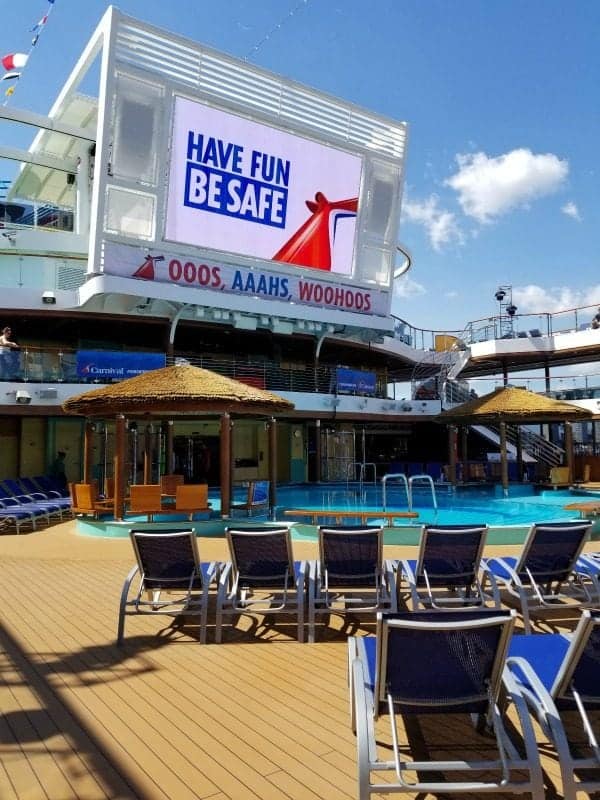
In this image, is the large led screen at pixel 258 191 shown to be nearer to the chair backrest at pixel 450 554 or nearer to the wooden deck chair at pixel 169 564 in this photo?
the wooden deck chair at pixel 169 564

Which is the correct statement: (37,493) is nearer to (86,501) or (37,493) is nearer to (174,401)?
(86,501)

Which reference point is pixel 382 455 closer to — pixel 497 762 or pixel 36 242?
pixel 36 242

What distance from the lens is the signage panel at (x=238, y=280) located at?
63.5 feet

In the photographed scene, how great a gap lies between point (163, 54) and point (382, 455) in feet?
68.1

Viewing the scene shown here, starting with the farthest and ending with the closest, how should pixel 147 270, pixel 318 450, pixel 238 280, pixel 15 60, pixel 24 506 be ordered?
pixel 318 450
pixel 15 60
pixel 238 280
pixel 147 270
pixel 24 506

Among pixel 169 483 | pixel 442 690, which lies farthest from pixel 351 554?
pixel 169 483

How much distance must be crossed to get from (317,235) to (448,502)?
11.4 metres

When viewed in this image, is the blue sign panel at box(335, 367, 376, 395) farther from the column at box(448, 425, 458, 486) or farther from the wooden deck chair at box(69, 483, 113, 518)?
the wooden deck chair at box(69, 483, 113, 518)

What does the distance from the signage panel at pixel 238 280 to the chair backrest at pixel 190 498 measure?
10126 millimetres

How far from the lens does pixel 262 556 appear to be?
18.0 feet

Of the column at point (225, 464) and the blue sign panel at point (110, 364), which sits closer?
the column at point (225, 464)

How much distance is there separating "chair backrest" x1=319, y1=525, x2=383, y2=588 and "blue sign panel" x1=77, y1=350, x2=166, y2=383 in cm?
1467

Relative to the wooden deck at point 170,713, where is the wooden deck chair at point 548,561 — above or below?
above

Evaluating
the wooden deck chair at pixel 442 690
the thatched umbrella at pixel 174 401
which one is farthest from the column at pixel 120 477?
the wooden deck chair at pixel 442 690
